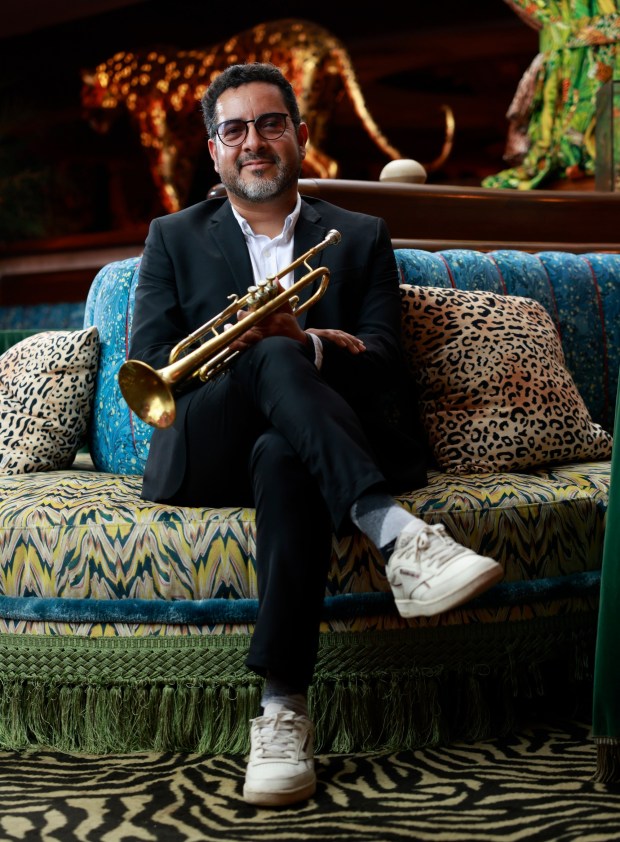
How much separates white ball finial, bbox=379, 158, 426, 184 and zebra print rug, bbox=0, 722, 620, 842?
199 centimetres

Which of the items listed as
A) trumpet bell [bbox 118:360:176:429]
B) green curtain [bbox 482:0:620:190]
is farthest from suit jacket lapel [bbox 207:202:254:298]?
green curtain [bbox 482:0:620:190]

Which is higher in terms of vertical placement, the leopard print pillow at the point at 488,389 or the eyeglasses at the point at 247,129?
the eyeglasses at the point at 247,129

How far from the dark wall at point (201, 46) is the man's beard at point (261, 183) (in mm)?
4310

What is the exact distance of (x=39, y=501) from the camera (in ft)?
6.66

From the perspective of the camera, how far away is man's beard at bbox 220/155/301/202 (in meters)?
2.29

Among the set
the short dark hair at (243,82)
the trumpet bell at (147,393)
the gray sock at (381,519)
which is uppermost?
the short dark hair at (243,82)

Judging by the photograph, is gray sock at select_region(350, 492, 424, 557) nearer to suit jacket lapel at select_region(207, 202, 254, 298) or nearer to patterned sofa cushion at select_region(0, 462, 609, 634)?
patterned sofa cushion at select_region(0, 462, 609, 634)

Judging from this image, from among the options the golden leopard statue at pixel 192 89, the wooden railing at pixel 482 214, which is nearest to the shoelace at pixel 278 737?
the wooden railing at pixel 482 214

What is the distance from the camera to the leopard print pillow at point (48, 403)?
2.46 m

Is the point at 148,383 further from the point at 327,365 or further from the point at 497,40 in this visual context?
the point at 497,40

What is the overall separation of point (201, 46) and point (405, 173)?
4.36 meters

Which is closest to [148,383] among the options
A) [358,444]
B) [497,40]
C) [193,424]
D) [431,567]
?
[193,424]

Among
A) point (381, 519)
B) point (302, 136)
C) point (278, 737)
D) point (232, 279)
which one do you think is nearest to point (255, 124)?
point (302, 136)

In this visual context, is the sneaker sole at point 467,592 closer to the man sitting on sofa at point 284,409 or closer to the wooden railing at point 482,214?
the man sitting on sofa at point 284,409
